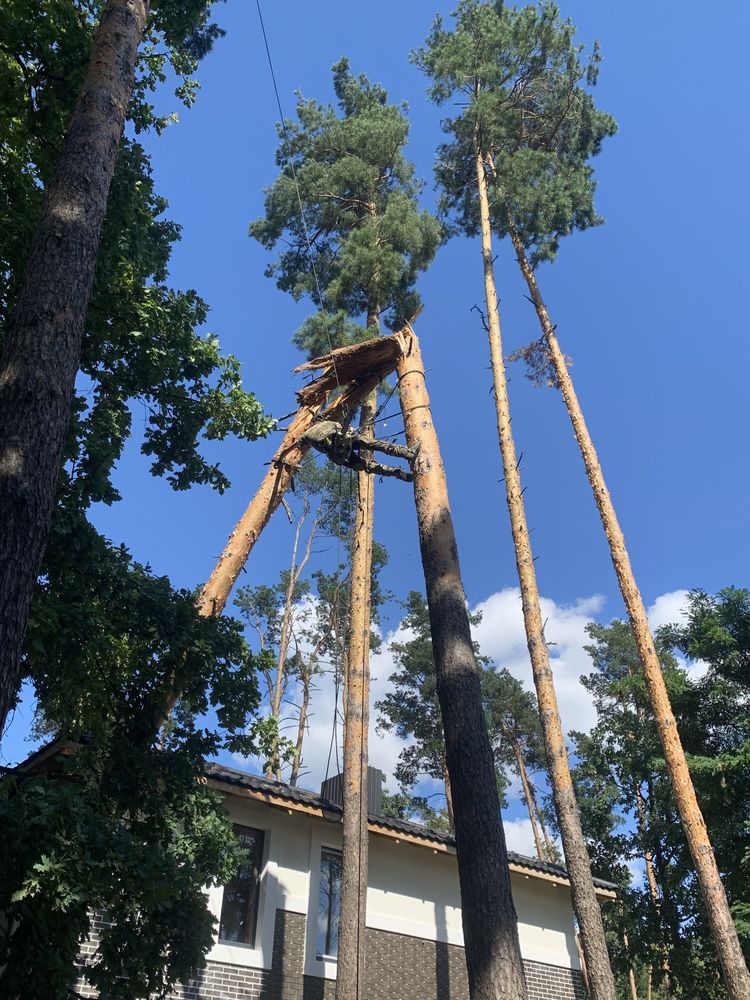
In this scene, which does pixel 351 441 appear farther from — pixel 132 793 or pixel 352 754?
pixel 352 754

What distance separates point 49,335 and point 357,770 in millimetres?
8020

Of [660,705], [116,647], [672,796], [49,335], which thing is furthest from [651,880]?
[49,335]

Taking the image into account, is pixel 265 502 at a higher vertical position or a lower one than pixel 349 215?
lower

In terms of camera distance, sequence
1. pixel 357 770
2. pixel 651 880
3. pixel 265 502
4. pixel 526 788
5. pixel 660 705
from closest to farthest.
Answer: pixel 265 502 < pixel 357 770 < pixel 660 705 < pixel 651 880 < pixel 526 788

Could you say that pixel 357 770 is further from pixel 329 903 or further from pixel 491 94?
pixel 491 94

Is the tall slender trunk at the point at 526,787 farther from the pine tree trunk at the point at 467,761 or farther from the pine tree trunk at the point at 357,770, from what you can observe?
the pine tree trunk at the point at 467,761

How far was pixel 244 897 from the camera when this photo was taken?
9.31 meters

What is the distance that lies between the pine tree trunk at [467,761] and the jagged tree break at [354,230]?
5.56m

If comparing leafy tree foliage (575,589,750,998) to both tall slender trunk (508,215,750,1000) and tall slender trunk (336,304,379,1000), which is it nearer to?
tall slender trunk (508,215,750,1000)

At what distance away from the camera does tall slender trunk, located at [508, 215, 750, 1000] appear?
361 inches

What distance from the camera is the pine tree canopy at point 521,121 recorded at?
51.4 ft

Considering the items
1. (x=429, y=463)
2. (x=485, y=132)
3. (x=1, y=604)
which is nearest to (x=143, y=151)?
(x=429, y=463)

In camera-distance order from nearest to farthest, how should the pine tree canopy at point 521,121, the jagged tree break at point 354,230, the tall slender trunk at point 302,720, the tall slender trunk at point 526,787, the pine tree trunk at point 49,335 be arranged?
the pine tree trunk at point 49,335, the jagged tree break at point 354,230, the pine tree canopy at point 521,121, the tall slender trunk at point 302,720, the tall slender trunk at point 526,787

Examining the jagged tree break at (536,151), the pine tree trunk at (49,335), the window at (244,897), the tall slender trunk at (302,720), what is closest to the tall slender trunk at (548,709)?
the jagged tree break at (536,151)
